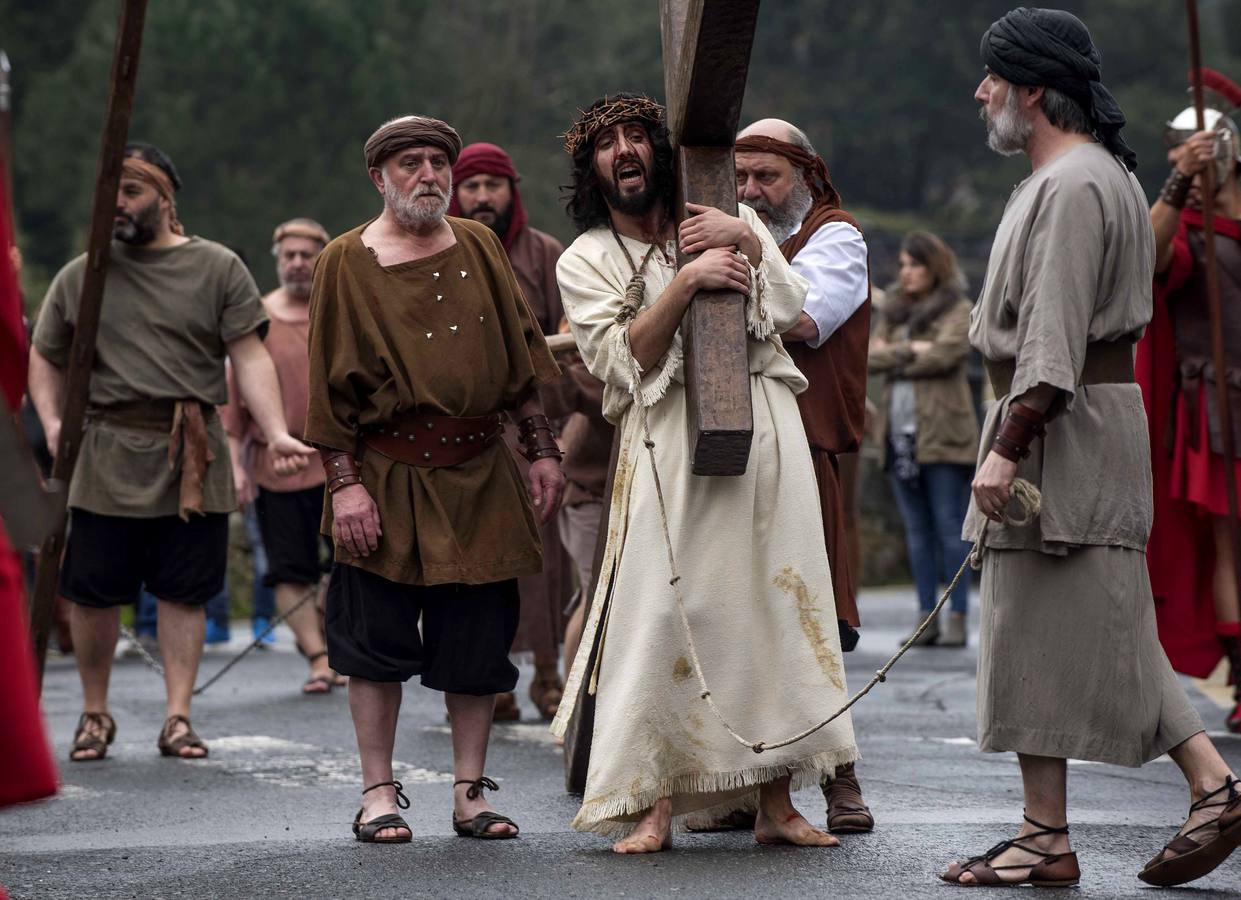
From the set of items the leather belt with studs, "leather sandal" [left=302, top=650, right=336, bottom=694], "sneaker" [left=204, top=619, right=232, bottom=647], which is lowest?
"sneaker" [left=204, top=619, right=232, bottom=647]

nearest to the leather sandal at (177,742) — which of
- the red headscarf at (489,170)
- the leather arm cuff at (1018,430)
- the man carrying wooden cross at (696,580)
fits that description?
the red headscarf at (489,170)

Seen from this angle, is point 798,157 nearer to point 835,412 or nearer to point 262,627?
point 835,412

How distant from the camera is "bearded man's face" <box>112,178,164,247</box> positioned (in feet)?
24.6

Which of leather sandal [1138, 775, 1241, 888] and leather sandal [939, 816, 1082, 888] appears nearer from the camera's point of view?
leather sandal [1138, 775, 1241, 888]

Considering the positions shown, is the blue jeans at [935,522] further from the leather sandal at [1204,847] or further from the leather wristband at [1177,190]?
the leather sandal at [1204,847]

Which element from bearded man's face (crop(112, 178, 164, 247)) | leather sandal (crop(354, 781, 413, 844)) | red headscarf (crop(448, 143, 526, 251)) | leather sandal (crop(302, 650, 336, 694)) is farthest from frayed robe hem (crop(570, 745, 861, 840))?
leather sandal (crop(302, 650, 336, 694))

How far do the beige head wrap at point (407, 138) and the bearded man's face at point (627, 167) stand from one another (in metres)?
0.47

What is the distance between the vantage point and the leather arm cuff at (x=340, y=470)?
549cm

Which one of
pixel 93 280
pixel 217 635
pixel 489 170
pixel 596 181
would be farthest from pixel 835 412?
pixel 217 635

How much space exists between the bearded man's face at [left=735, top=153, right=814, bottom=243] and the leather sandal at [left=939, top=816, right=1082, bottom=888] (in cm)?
200

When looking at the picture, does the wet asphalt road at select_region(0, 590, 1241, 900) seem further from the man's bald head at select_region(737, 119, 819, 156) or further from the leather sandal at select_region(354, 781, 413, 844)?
the man's bald head at select_region(737, 119, 819, 156)

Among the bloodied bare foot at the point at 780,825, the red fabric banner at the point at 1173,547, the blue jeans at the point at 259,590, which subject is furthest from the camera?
the blue jeans at the point at 259,590

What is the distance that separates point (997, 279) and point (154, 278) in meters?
3.74

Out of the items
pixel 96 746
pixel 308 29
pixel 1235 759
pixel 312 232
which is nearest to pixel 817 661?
pixel 1235 759
